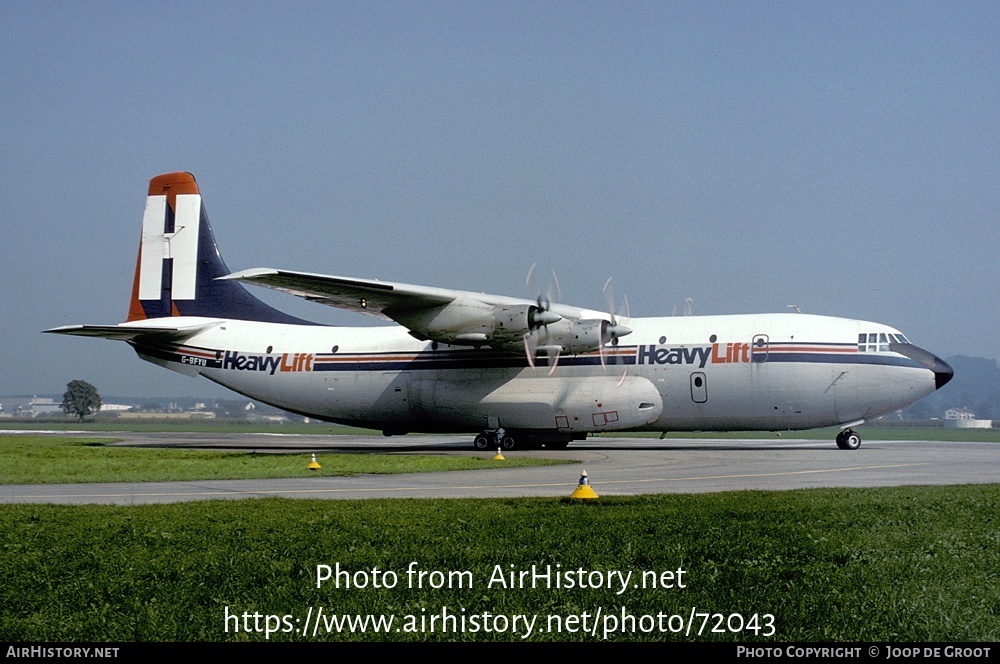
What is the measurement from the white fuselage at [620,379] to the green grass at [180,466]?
7338 millimetres

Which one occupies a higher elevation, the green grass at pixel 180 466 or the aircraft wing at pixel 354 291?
the aircraft wing at pixel 354 291

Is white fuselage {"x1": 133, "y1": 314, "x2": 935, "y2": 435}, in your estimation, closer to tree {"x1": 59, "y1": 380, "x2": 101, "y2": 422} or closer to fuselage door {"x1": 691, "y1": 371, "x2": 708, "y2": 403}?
fuselage door {"x1": 691, "y1": 371, "x2": 708, "y2": 403}

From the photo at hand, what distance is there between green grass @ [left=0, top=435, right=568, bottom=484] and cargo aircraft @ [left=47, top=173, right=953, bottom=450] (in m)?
5.77

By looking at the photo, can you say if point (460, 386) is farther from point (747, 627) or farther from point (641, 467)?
point (747, 627)

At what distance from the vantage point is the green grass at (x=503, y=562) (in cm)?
727

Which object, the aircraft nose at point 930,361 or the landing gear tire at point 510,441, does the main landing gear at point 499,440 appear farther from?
the aircraft nose at point 930,361

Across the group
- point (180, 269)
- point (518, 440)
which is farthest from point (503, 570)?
point (180, 269)

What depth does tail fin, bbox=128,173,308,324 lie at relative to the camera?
41.7 meters

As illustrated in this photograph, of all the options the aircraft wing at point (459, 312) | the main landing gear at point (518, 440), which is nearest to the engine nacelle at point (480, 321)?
the aircraft wing at point (459, 312)

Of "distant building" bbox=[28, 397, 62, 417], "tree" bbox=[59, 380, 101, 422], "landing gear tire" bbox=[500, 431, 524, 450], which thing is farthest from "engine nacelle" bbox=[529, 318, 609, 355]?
"distant building" bbox=[28, 397, 62, 417]

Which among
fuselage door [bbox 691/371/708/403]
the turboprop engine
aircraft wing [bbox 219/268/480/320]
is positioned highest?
aircraft wing [bbox 219/268/480/320]

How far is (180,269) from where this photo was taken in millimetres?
41688

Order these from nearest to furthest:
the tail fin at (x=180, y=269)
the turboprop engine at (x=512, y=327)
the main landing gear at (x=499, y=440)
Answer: the turboprop engine at (x=512, y=327) → the main landing gear at (x=499, y=440) → the tail fin at (x=180, y=269)

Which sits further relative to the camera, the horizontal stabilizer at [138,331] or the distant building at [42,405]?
the distant building at [42,405]
